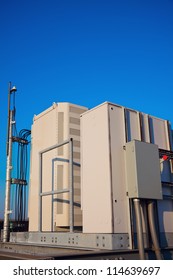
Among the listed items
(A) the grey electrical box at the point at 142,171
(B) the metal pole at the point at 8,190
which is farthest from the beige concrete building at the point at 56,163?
(A) the grey electrical box at the point at 142,171

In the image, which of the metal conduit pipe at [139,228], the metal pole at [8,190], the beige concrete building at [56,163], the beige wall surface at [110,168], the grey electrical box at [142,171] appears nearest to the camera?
the metal conduit pipe at [139,228]

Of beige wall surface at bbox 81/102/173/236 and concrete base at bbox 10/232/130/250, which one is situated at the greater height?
beige wall surface at bbox 81/102/173/236

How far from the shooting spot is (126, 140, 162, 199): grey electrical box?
22.0 ft

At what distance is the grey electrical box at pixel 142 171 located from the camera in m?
6.70

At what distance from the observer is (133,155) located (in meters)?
6.86

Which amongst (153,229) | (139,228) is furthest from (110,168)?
(153,229)

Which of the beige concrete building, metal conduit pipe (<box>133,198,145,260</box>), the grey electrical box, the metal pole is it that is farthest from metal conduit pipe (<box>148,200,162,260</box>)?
the metal pole

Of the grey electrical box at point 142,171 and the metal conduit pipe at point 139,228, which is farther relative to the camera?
the grey electrical box at point 142,171

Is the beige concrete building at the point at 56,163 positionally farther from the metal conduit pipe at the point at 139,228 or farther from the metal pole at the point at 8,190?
the metal conduit pipe at the point at 139,228

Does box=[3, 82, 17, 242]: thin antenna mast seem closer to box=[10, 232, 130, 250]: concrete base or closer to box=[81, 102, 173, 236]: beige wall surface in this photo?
box=[10, 232, 130, 250]: concrete base

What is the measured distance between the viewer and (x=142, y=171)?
6809mm

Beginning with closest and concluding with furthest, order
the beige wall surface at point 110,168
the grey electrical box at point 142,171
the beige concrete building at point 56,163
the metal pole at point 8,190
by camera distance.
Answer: the grey electrical box at point 142,171 → the beige wall surface at point 110,168 → the beige concrete building at point 56,163 → the metal pole at point 8,190
